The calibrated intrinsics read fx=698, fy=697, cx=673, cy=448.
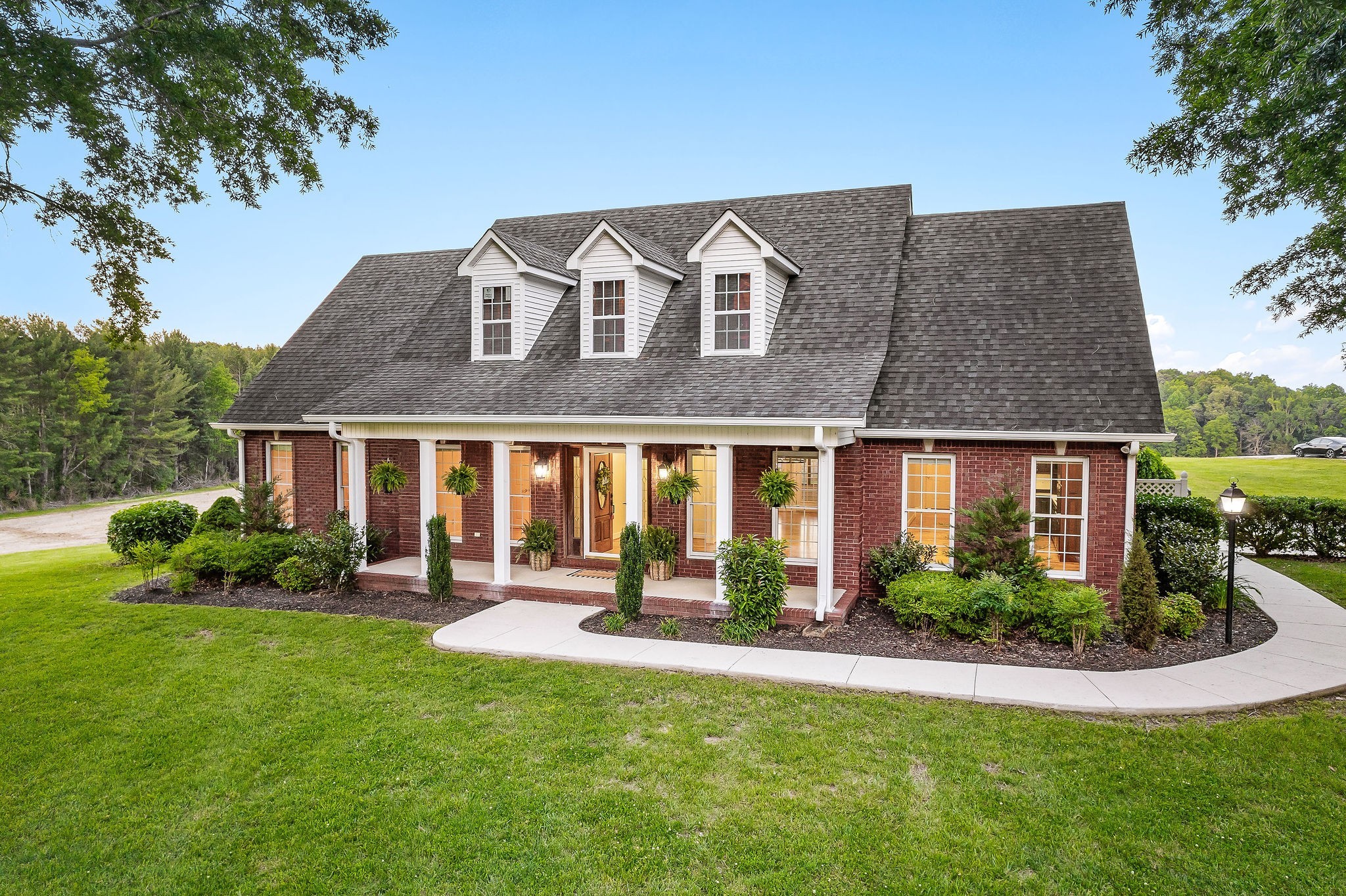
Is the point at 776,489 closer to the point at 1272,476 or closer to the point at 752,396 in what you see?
the point at 752,396

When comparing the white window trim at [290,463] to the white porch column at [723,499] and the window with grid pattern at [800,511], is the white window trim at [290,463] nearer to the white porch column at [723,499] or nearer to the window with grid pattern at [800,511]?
the white porch column at [723,499]

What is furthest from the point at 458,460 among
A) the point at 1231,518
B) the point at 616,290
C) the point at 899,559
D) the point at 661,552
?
the point at 1231,518

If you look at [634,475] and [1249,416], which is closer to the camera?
[634,475]

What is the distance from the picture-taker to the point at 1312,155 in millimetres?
8930

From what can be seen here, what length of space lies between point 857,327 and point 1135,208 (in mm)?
6206

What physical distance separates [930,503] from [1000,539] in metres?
1.58

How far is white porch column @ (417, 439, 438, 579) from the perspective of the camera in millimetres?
12922

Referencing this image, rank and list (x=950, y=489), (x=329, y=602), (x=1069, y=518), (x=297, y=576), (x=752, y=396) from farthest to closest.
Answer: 1. (x=297, y=576)
2. (x=329, y=602)
3. (x=950, y=489)
4. (x=1069, y=518)
5. (x=752, y=396)

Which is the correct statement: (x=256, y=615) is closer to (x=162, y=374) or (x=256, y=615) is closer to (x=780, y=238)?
(x=780, y=238)

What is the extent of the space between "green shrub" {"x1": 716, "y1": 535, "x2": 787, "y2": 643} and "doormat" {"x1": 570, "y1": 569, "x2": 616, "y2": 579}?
2976 mm

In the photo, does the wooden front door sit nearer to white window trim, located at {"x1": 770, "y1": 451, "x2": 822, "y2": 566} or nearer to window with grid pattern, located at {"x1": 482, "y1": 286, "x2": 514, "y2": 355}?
window with grid pattern, located at {"x1": 482, "y1": 286, "x2": 514, "y2": 355}

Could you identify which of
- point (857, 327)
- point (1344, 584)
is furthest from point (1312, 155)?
point (1344, 584)

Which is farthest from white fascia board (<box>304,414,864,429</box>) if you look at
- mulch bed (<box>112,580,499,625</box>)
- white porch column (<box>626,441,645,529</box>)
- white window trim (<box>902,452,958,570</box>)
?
mulch bed (<box>112,580,499,625</box>)

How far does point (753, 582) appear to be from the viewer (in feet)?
34.8
